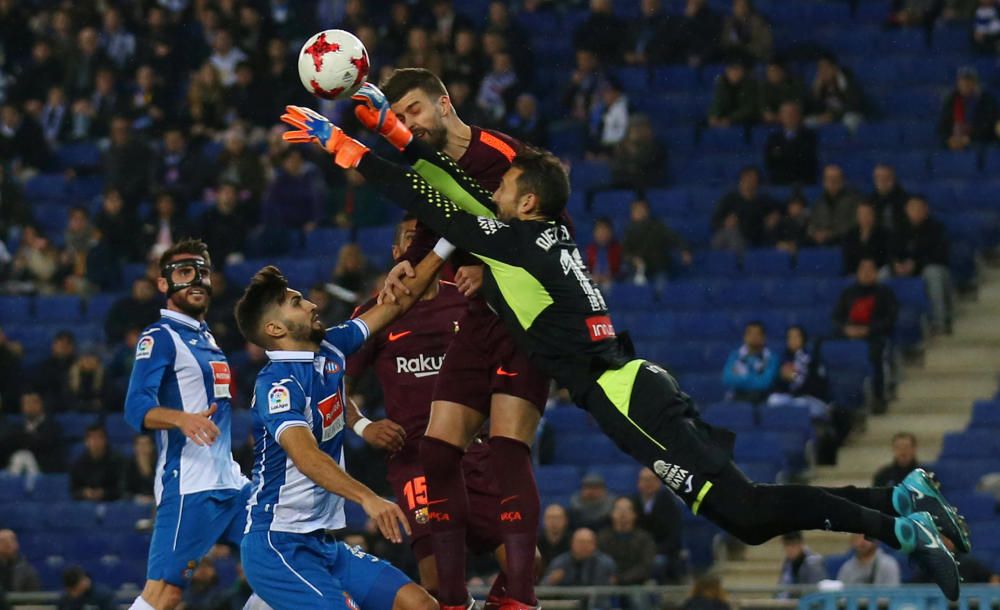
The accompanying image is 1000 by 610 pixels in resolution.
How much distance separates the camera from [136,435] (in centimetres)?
1719

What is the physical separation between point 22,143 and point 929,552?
15481 mm

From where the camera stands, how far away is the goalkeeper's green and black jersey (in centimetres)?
827

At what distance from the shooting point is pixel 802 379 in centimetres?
1556

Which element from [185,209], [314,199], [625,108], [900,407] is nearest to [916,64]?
[625,108]

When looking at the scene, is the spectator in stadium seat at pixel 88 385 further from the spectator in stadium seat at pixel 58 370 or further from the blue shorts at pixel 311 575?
A: the blue shorts at pixel 311 575

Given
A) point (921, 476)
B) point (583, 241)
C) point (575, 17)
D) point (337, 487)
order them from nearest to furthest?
point (337, 487)
point (921, 476)
point (583, 241)
point (575, 17)

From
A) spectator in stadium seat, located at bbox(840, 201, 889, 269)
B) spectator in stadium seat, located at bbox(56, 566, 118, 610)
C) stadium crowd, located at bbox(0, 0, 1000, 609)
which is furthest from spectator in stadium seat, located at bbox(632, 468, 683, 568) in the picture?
spectator in stadium seat, located at bbox(56, 566, 118, 610)

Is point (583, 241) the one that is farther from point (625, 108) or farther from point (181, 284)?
point (181, 284)

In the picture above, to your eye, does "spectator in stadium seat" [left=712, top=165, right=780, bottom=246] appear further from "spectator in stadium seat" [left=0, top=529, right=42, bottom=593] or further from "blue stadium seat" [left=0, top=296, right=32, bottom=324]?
"blue stadium seat" [left=0, top=296, right=32, bottom=324]

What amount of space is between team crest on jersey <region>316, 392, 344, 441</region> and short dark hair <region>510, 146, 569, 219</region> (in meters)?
1.27

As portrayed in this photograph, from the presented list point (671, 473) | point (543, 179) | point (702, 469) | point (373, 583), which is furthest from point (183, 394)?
point (702, 469)

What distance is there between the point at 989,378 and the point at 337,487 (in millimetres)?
9964

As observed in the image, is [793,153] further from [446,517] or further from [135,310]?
[446,517]

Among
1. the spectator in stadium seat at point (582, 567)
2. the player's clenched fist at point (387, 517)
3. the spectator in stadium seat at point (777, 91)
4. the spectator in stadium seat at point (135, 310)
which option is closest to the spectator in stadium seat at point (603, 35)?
the spectator in stadium seat at point (777, 91)
